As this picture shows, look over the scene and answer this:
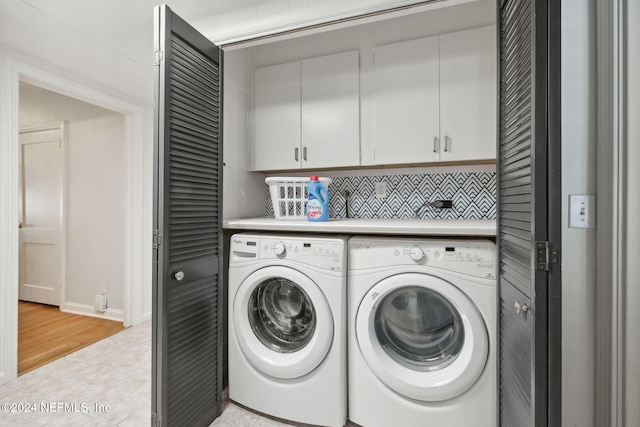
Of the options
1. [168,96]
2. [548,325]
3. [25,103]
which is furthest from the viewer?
[25,103]

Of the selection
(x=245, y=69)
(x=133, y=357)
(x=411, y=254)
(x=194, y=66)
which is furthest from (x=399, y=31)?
(x=133, y=357)

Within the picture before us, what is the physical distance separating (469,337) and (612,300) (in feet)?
1.84

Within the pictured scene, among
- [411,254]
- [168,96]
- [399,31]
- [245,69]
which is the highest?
[399,31]

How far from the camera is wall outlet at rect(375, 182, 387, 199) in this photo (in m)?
2.25

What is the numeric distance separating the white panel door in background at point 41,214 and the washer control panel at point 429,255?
3.38 metres

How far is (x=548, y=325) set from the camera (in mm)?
886

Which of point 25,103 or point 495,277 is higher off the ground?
point 25,103

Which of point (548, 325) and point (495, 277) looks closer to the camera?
point (548, 325)

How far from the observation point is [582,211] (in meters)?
0.98

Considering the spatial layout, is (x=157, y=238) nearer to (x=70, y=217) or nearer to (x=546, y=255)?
(x=546, y=255)

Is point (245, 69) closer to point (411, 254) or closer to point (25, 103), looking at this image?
point (411, 254)

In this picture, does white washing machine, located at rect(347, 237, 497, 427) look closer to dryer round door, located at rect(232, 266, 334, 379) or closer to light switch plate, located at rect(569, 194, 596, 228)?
dryer round door, located at rect(232, 266, 334, 379)

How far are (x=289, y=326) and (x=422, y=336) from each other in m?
0.71

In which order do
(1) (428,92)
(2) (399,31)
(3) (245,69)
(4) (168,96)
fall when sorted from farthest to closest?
(3) (245,69), (2) (399,31), (1) (428,92), (4) (168,96)
